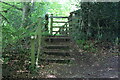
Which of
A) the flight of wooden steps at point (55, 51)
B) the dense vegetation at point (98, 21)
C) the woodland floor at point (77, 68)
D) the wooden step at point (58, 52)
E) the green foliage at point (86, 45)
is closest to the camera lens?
the woodland floor at point (77, 68)

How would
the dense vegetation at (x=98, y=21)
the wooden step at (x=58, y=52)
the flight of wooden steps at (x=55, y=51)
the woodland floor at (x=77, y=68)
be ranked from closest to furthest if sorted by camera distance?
the woodland floor at (x=77, y=68)
the flight of wooden steps at (x=55, y=51)
the wooden step at (x=58, y=52)
the dense vegetation at (x=98, y=21)

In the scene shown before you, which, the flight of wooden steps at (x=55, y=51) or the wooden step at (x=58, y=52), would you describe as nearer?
the flight of wooden steps at (x=55, y=51)

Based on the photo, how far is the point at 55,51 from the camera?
7039mm

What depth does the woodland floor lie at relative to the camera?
516 centimetres

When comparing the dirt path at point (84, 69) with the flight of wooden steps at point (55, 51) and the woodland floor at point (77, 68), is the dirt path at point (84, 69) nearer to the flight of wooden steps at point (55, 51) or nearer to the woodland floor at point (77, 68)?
the woodland floor at point (77, 68)

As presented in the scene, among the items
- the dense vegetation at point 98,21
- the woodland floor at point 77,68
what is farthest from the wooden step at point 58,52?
the dense vegetation at point 98,21

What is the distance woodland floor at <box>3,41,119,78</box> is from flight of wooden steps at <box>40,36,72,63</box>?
0.26 meters

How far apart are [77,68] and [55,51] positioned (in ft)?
4.84

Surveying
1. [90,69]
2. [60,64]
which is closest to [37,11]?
[60,64]

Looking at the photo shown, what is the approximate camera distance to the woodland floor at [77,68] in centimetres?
516

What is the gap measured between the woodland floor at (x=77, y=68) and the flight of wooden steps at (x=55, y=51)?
260mm

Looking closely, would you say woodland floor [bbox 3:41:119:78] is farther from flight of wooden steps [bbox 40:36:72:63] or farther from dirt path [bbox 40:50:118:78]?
flight of wooden steps [bbox 40:36:72:63]

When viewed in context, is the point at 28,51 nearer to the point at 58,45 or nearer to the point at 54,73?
the point at 58,45

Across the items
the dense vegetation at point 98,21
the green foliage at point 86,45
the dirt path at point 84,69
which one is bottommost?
the dirt path at point 84,69
